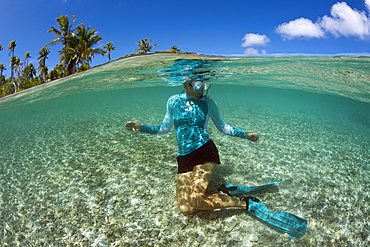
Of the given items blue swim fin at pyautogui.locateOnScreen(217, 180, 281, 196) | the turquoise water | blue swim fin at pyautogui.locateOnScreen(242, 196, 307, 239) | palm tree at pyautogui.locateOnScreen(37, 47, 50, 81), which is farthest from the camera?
palm tree at pyautogui.locateOnScreen(37, 47, 50, 81)

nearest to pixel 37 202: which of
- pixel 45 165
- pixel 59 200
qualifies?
pixel 59 200

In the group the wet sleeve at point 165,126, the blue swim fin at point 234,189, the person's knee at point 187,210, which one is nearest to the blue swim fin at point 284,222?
the blue swim fin at point 234,189

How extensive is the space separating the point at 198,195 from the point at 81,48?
30016 mm

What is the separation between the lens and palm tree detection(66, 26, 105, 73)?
25.2 metres

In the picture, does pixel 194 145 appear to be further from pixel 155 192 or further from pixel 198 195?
pixel 155 192

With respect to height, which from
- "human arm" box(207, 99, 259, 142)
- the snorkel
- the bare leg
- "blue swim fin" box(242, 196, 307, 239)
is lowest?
"blue swim fin" box(242, 196, 307, 239)

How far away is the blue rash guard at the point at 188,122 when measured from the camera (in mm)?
3230

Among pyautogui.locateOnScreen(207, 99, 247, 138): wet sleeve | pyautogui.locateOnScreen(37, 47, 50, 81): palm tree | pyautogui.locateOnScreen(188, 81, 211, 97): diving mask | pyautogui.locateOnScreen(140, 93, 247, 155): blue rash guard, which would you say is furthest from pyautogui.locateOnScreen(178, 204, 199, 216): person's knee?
pyautogui.locateOnScreen(37, 47, 50, 81): palm tree

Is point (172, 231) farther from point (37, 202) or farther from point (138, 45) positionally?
point (138, 45)

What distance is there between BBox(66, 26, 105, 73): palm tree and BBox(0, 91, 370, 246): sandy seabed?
22.7 m

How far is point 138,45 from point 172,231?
40.9 metres

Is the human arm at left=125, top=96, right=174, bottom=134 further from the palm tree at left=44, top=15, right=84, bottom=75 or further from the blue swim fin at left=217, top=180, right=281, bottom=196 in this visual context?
the palm tree at left=44, top=15, right=84, bottom=75

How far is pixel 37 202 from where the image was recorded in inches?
148

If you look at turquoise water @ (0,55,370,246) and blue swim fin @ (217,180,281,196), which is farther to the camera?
blue swim fin @ (217,180,281,196)
